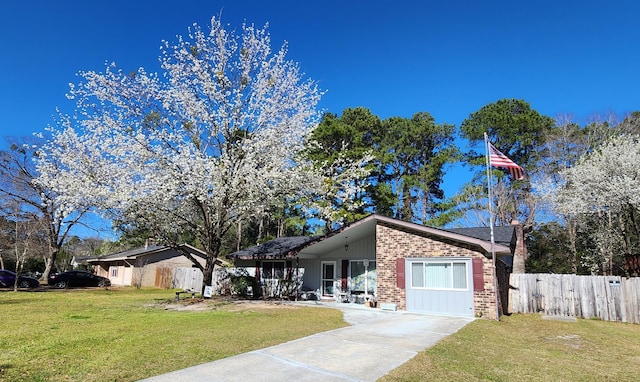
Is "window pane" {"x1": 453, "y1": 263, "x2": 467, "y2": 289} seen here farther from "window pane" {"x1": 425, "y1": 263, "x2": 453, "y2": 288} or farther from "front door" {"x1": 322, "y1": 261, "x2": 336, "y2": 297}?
"front door" {"x1": 322, "y1": 261, "x2": 336, "y2": 297}

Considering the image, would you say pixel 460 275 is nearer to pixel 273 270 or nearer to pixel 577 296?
pixel 577 296

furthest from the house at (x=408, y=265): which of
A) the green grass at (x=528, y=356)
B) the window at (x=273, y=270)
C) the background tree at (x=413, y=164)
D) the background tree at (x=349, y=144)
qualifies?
the background tree at (x=413, y=164)

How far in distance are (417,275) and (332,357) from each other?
28.6ft

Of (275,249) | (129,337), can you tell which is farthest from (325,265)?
(129,337)

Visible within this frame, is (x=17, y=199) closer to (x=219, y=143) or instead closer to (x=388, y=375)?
(x=219, y=143)

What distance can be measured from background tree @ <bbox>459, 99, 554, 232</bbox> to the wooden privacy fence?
12.7m

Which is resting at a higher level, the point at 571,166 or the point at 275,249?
the point at 571,166

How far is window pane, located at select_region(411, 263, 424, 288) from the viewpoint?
14.6 m

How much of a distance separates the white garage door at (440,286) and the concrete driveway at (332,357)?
9.91 ft

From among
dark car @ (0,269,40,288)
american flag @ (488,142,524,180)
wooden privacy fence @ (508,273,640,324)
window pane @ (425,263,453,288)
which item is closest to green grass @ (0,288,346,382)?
window pane @ (425,263,453,288)

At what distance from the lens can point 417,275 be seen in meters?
14.7

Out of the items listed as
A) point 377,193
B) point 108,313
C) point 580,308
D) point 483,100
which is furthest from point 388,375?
point 483,100

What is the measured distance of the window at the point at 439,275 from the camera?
13766mm

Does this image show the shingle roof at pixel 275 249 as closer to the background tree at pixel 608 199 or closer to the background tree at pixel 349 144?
the background tree at pixel 349 144
